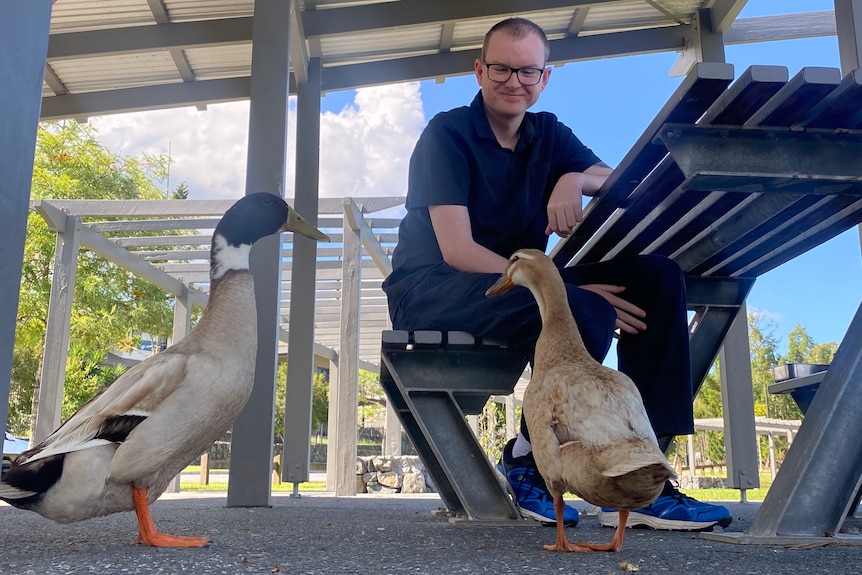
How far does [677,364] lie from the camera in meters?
2.53

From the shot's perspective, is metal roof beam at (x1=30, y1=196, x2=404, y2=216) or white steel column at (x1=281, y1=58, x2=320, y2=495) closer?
white steel column at (x1=281, y1=58, x2=320, y2=495)

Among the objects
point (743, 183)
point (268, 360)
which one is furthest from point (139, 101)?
point (743, 183)

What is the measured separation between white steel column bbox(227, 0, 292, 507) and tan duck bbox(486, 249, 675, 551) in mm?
1943

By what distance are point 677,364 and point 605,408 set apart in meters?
0.80

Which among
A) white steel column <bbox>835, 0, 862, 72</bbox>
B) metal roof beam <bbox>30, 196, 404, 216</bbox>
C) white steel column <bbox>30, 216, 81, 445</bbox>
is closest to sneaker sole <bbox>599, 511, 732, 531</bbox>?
white steel column <bbox>835, 0, 862, 72</bbox>

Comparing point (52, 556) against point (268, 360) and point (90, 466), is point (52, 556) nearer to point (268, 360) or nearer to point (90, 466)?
point (90, 466)

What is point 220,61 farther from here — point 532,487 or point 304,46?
point 532,487

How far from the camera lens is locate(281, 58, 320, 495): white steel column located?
19.2 feet

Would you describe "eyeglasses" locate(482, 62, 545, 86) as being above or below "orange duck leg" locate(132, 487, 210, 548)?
above

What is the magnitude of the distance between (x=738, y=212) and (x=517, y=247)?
0.84m

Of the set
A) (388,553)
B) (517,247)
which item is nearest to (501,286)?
(517,247)

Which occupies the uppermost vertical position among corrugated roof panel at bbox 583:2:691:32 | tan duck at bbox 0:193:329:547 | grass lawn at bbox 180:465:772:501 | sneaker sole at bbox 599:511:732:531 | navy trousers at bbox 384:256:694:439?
corrugated roof panel at bbox 583:2:691:32

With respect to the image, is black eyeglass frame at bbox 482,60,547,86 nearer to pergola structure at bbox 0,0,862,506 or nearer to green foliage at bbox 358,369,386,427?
pergola structure at bbox 0,0,862,506

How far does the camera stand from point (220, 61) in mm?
6094
